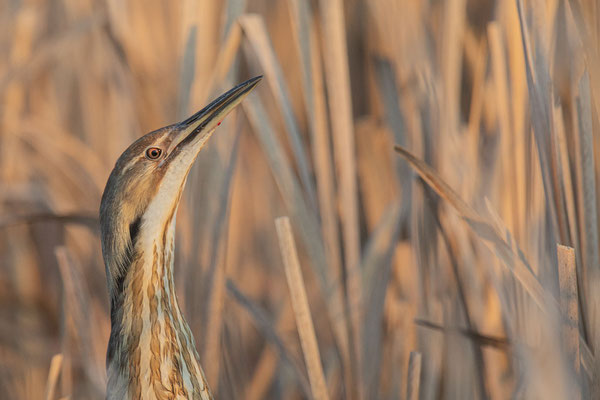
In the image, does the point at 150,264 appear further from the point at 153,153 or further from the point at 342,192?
the point at 342,192

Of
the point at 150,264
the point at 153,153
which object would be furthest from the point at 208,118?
the point at 150,264

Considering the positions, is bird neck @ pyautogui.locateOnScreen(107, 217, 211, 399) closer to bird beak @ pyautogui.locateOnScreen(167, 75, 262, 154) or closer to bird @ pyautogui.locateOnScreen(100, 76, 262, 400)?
bird @ pyautogui.locateOnScreen(100, 76, 262, 400)

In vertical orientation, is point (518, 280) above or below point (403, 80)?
below

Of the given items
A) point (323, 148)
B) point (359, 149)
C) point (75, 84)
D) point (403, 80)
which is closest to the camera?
point (323, 148)

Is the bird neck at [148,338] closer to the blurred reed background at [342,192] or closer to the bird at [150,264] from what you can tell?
the bird at [150,264]

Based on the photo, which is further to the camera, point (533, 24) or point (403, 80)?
point (403, 80)

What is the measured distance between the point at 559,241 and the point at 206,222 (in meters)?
0.80

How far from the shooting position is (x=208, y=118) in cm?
139

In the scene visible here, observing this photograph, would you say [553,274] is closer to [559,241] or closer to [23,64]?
[559,241]

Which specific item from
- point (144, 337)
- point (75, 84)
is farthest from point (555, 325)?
point (75, 84)

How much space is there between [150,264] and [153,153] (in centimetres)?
20

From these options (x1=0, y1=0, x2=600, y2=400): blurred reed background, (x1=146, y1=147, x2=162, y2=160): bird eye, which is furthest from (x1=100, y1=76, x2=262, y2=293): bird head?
(x1=0, y1=0, x2=600, y2=400): blurred reed background

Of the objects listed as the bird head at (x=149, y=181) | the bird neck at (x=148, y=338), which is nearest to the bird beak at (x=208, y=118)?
the bird head at (x=149, y=181)

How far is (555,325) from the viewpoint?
3.75ft
